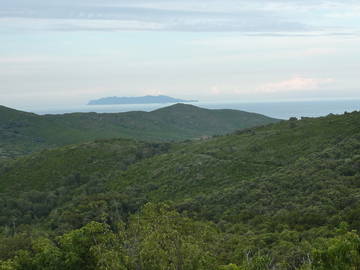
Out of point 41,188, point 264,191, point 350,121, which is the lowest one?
point 41,188

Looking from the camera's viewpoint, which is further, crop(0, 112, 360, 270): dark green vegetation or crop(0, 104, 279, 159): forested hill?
crop(0, 104, 279, 159): forested hill

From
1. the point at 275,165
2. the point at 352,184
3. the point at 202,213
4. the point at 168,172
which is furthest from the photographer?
the point at 168,172

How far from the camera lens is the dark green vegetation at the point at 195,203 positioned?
18781 millimetres

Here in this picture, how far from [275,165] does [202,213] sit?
17.4m

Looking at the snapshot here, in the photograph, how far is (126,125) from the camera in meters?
179

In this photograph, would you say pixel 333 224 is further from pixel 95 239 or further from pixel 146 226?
pixel 95 239

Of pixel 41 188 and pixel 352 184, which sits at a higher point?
pixel 352 184

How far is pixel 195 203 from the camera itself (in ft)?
138

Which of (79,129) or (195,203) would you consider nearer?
(195,203)

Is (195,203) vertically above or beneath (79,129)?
beneath

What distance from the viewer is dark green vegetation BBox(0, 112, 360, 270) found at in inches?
739

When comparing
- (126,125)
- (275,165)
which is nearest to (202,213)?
(275,165)

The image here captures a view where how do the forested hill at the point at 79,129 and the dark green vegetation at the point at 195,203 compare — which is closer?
the dark green vegetation at the point at 195,203

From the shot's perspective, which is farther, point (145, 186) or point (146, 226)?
point (145, 186)
